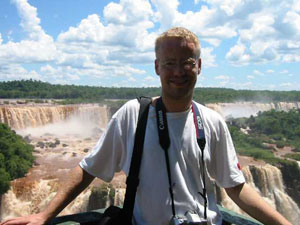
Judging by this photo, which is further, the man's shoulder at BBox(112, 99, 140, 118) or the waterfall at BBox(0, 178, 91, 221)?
the waterfall at BBox(0, 178, 91, 221)

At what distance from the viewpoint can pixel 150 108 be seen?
183 cm

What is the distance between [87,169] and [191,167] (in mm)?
542

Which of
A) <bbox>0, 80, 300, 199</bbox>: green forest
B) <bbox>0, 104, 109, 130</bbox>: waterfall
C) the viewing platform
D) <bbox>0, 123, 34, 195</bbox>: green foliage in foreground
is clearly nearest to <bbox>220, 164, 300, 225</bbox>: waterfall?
<bbox>0, 80, 300, 199</bbox>: green forest

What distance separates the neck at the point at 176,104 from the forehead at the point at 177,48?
8.9 inches

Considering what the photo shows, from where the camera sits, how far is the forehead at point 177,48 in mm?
1743

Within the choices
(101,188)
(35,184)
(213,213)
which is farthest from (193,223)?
(35,184)

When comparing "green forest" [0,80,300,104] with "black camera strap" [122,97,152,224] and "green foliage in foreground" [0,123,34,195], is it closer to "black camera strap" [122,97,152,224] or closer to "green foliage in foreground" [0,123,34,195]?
"green foliage in foreground" [0,123,34,195]

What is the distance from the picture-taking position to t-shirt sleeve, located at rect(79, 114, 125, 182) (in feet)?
5.89

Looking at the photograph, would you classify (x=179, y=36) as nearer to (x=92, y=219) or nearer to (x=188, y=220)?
(x=188, y=220)

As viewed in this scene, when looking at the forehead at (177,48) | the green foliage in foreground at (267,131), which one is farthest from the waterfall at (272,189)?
the forehead at (177,48)

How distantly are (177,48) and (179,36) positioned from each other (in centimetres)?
6

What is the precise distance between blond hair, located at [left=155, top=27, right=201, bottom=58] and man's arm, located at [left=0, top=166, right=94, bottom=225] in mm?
776

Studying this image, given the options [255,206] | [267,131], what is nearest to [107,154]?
[255,206]

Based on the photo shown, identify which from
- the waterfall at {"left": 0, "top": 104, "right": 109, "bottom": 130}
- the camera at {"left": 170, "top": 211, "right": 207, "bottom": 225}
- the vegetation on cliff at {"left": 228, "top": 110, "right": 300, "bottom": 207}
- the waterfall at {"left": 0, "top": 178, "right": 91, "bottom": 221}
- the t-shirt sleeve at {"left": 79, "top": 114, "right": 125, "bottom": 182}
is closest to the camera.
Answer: the camera at {"left": 170, "top": 211, "right": 207, "bottom": 225}
